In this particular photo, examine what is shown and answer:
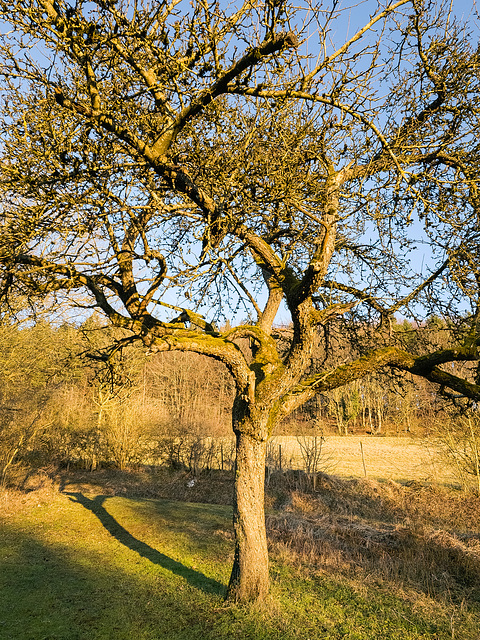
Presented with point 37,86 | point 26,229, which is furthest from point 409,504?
point 37,86

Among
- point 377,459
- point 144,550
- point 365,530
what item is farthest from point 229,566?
point 377,459

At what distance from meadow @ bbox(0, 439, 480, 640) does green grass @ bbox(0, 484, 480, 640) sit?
0.02m

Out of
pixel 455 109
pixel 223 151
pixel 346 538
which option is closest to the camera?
pixel 223 151

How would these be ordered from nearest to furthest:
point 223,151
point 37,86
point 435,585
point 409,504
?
point 37,86 → point 223,151 → point 435,585 → point 409,504

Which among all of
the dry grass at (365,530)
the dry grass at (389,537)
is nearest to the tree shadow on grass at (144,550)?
the dry grass at (365,530)

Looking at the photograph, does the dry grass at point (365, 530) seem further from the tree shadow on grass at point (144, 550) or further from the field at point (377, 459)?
the field at point (377, 459)

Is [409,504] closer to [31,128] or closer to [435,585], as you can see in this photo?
[435,585]

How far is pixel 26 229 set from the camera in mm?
4207

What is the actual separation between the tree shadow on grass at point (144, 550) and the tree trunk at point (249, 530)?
39.3 inches

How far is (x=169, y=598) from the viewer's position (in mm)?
5762

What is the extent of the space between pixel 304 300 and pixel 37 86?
401 cm

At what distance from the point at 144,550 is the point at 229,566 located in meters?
2.11

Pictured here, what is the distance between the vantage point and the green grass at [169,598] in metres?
4.84

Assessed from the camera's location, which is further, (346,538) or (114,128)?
(346,538)
